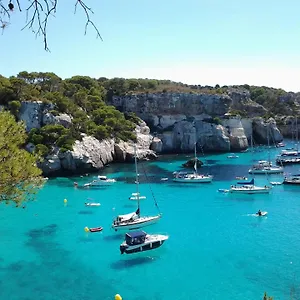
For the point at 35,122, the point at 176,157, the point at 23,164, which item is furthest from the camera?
the point at 176,157

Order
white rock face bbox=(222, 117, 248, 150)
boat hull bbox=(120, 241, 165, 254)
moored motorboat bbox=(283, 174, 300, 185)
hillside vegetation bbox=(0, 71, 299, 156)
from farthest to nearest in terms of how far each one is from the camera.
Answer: white rock face bbox=(222, 117, 248, 150) < hillside vegetation bbox=(0, 71, 299, 156) < moored motorboat bbox=(283, 174, 300, 185) < boat hull bbox=(120, 241, 165, 254)

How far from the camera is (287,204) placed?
3450cm

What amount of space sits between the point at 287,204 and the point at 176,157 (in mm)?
34503

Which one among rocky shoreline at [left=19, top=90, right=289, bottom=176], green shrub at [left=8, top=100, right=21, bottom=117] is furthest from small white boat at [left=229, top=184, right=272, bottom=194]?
green shrub at [left=8, top=100, right=21, bottom=117]

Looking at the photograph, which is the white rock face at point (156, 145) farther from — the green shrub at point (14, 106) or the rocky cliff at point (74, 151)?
the green shrub at point (14, 106)

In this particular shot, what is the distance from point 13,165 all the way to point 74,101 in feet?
181

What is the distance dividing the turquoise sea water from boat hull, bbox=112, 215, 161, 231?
487mm

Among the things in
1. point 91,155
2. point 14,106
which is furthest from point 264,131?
point 14,106

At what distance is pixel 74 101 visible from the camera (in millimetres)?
64438

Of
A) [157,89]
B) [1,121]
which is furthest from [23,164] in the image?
[157,89]

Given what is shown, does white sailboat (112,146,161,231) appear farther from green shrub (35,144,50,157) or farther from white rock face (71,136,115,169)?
white rock face (71,136,115,169)

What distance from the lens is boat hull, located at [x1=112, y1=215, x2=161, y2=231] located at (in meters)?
27.5

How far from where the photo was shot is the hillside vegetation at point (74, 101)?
51.5 metres

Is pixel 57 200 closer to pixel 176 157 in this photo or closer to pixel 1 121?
pixel 1 121
